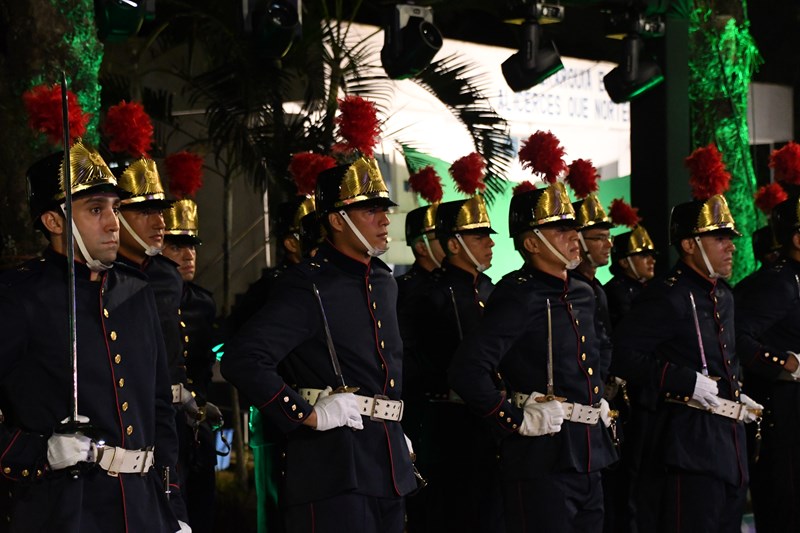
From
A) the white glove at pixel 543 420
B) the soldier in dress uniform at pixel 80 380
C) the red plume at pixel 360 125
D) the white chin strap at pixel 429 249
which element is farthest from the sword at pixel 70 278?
the white chin strap at pixel 429 249

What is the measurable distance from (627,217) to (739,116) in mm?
1951

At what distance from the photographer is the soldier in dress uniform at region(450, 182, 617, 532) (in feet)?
17.8

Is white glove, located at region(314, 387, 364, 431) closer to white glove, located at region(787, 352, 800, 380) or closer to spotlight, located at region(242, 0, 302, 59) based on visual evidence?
spotlight, located at region(242, 0, 302, 59)

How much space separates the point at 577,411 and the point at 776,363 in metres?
2.08

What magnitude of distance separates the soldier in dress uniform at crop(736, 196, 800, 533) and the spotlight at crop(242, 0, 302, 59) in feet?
10.0

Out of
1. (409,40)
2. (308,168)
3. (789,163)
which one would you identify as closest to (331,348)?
(308,168)

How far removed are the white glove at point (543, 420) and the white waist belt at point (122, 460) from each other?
1985 mm

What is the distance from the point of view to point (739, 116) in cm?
1024

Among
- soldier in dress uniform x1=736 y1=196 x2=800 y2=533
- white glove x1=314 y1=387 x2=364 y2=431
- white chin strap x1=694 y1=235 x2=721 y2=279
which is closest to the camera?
white glove x1=314 y1=387 x2=364 y2=431

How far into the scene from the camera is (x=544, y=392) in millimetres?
5539

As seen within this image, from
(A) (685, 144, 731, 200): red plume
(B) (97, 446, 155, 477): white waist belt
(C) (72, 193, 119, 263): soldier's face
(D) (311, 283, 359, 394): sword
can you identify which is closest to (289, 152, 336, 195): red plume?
(D) (311, 283, 359, 394): sword

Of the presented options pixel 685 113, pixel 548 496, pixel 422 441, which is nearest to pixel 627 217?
pixel 685 113

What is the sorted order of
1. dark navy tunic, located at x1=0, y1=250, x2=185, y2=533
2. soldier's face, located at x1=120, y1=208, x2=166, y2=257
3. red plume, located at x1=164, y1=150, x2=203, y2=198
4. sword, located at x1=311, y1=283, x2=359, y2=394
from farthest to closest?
red plume, located at x1=164, y1=150, x2=203, y2=198 < soldier's face, located at x1=120, y1=208, x2=166, y2=257 < sword, located at x1=311, y1=283, x2=359, y2=394 < dark navy tunic, located at x1=0, y1=250, x2=185, y2=533

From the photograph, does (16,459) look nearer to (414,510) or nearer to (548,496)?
(548,496)
